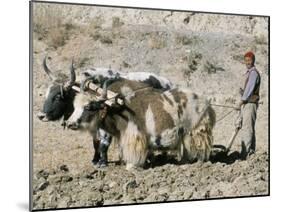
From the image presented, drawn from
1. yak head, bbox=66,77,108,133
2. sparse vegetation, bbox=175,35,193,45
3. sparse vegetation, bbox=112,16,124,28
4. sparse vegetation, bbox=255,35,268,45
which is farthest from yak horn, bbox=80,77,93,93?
sparse vegetation, bbox=255,35,268,45

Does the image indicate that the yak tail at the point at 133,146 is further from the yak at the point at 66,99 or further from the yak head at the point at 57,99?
the yak head at the point at 57,99

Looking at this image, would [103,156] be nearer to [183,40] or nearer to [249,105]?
[183,40]

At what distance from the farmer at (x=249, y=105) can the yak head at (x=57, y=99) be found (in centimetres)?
138

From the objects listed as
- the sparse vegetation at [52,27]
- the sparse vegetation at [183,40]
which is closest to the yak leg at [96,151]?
the sparse vegetation at [52,27]

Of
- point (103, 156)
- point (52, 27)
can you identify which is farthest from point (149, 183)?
point (52, 27)

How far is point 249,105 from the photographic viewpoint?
4656 mm

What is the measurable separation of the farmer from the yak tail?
0.86 meters

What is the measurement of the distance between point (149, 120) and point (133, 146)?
0.23m

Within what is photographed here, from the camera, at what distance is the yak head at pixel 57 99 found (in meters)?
4.06

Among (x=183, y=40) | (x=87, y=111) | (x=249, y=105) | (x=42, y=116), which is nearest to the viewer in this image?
(x=42, y=116)

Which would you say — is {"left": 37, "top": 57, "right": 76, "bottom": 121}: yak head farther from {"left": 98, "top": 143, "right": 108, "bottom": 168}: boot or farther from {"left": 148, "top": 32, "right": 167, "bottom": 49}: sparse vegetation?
{"left": 148, "top": 32, "right": 167, "bottom": 49}: sparse vegetation

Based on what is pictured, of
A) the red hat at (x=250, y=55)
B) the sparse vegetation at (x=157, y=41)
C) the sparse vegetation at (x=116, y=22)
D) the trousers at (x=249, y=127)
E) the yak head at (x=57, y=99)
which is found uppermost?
the sparse vegetation at (x=116, y=22)

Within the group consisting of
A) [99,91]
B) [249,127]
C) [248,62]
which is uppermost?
[248,62]
